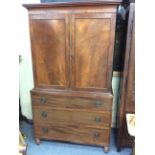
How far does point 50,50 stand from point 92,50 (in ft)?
1.51

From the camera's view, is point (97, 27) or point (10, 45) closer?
point (10, 45)

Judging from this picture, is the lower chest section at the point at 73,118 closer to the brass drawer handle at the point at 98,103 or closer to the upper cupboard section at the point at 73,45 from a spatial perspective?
the brass drawer handle at the point at 98,103

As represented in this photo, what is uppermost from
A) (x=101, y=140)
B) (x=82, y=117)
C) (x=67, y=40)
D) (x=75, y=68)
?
(x=67, y=40)

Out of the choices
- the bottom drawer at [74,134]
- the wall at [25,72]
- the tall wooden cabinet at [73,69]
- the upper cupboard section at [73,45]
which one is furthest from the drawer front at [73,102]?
the wall at [25,72]

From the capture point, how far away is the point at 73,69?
191cm

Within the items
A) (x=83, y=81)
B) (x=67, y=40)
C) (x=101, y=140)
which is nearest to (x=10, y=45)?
(x=67, y=40)

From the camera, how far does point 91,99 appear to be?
194 centimetres

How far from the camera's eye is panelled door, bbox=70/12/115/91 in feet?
5.65

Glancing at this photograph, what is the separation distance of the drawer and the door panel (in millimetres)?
314

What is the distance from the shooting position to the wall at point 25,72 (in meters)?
2.33

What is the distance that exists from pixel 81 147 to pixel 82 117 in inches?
18.3

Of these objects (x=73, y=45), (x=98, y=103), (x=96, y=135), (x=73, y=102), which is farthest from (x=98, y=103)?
(x=73, y=45)

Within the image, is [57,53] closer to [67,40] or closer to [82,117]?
[67,40]
